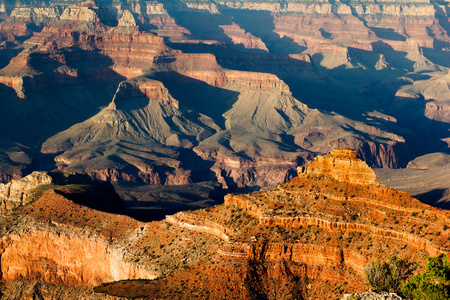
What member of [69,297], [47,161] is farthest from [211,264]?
[47,161]

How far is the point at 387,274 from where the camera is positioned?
4747cm

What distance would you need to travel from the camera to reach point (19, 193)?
8556cm

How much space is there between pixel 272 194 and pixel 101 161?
12276cm

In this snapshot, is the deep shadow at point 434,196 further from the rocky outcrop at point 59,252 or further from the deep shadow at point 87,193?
the rocky outcrop at point 59,252

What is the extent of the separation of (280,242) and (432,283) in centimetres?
1342

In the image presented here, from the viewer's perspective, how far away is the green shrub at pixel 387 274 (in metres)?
47.1

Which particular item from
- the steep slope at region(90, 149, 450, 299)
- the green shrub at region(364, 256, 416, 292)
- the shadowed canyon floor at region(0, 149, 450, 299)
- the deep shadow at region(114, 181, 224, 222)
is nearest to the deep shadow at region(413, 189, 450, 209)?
the deep shadow at region(114, 181, 224, 222)

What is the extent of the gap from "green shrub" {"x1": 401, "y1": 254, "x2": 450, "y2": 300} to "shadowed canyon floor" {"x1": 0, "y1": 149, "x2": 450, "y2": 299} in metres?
3.46

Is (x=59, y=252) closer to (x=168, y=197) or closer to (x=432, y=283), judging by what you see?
(x=432, y=283)

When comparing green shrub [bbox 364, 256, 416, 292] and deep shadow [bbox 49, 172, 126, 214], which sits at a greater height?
green shrub [bbox 364, 256, 416, 292]

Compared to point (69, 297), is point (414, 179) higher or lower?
lower

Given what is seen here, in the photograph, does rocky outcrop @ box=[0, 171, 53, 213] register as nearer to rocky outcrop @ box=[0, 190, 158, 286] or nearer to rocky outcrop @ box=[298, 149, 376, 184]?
rocky outcrop @ box=[0, 190, 158, 286]

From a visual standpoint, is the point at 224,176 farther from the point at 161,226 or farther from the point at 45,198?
the point at 161,226

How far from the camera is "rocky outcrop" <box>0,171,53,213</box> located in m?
84.1
